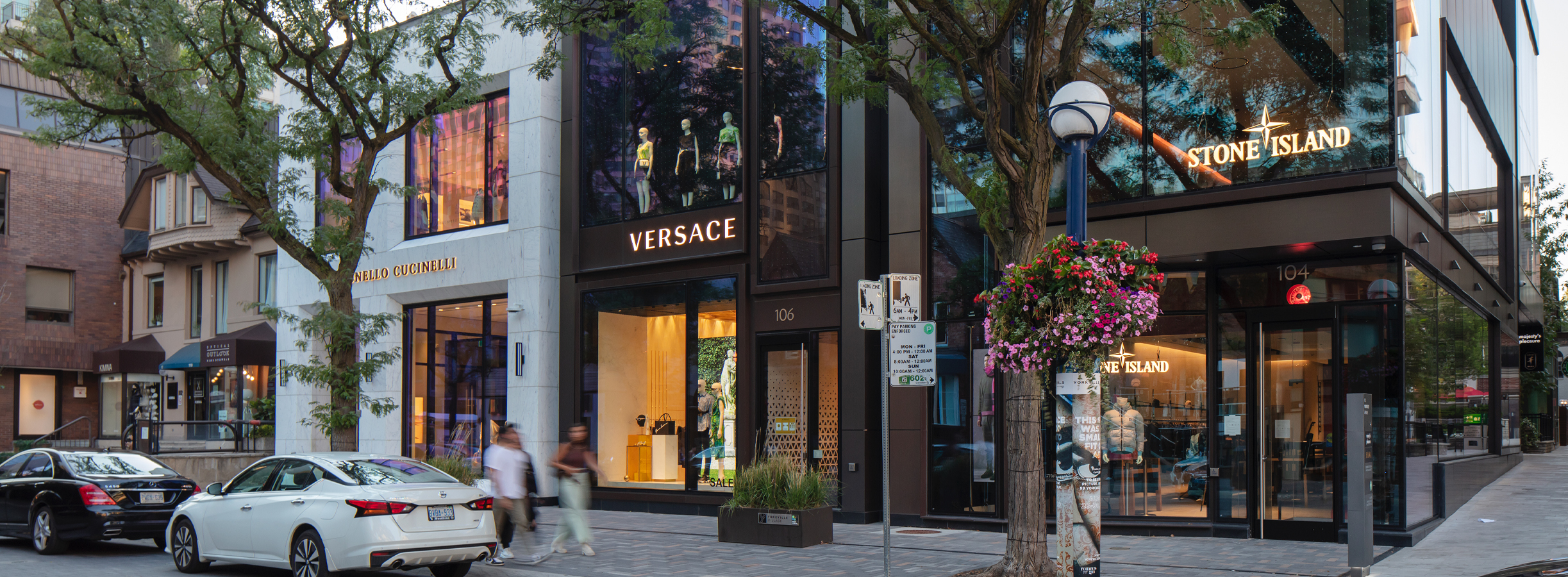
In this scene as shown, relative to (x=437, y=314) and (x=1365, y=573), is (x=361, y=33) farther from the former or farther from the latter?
(x=1365, y=573)

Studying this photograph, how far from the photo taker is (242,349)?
25375 mm

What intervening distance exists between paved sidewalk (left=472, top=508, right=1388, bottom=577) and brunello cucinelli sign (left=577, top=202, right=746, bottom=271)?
491cm

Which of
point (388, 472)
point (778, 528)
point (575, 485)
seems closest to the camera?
point (388, 472)

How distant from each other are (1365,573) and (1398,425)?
113 inches

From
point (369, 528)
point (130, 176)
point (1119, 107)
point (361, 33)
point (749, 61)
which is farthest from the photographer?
point (130, 176)

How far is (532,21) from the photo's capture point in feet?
42.8

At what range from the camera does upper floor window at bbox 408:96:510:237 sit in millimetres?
21047

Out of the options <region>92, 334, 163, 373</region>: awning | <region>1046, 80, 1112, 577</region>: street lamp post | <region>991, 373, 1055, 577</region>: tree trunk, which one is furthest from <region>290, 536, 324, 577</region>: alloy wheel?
<region>92, 334, 163, 373</region>: awning

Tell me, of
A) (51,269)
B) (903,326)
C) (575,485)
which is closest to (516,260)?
(575,485)

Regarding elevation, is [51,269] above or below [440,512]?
above

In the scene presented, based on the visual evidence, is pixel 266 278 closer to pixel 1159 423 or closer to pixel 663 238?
pixel 663 238

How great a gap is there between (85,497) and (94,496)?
0.09 m

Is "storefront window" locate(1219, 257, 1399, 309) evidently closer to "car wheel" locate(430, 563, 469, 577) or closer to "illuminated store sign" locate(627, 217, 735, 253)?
"illuminated store sign" locate(627, 217, 735, 253)

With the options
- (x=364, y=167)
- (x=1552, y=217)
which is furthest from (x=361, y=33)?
(x=1552, y=217)
